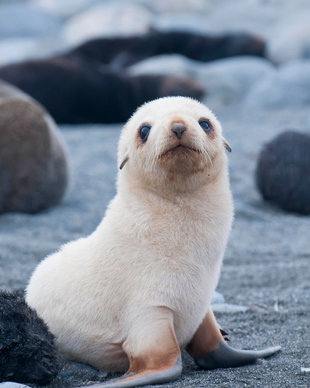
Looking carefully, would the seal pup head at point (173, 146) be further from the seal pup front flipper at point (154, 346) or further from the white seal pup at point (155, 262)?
the seal pup front flipper at point (154, 346)

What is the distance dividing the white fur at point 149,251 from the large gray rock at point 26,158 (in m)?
3.55

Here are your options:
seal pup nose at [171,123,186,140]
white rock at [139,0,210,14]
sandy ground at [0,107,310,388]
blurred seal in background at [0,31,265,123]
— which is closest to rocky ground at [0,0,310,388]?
sandy ground at [0,107,310,388]

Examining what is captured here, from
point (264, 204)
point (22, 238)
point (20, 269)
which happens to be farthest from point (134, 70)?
point (20, 269)

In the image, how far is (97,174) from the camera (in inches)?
307

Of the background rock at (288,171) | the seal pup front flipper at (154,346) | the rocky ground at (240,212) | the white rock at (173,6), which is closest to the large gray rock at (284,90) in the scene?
the rocky ground at (240,212)

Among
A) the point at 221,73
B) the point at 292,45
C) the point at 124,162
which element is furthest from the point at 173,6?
the point at 124,162

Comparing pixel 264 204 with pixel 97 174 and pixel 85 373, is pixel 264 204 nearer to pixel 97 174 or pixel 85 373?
pixel 97 174

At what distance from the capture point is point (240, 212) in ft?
21.5

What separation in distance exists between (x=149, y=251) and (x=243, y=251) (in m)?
2.76

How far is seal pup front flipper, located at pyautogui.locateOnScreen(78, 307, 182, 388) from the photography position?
255 centimetres

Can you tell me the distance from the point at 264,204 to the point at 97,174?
5.98 ft

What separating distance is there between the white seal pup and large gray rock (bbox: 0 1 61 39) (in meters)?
17.3

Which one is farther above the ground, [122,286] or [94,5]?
[122,286]

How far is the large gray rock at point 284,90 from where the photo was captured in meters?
11.1
